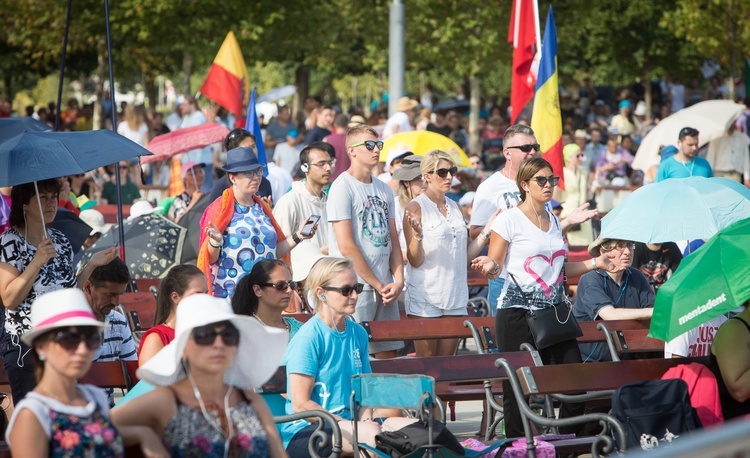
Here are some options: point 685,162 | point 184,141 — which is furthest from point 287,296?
point 685,162

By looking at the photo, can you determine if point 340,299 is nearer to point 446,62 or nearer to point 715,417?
point 715,417

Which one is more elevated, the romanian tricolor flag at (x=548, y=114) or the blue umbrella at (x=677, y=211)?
the romanian tricolor flag at (x=548, y=114)

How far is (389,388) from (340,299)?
80 centimetres

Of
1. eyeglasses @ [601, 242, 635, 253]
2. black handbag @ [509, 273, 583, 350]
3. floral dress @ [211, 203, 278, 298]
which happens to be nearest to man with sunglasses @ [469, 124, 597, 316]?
eyeglasses @ [601, 242, 635, 253]

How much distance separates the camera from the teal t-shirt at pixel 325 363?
6.21m

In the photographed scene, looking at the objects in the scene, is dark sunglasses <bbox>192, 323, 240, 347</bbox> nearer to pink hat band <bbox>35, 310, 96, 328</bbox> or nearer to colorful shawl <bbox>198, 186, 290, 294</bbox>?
pink hat band <bbox>35, 310, 96, 328</bbox>

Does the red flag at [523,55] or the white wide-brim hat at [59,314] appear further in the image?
the red flag at [523,55]

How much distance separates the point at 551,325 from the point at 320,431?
198cm

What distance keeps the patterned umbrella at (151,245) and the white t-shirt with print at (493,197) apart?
2.92 meters

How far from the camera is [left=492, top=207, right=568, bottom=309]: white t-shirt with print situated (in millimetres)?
7340

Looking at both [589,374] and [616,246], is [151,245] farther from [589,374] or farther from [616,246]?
[589,374]

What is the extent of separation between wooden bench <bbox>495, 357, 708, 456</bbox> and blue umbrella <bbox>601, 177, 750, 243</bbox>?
97cm

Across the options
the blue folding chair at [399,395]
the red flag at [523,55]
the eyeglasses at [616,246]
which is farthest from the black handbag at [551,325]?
the red flag at [523,55]

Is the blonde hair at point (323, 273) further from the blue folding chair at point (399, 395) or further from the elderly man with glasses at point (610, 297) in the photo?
the elderly man with glasses at point (610, 297)
